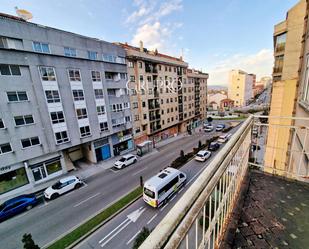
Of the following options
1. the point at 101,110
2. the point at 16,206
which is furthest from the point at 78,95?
the point at 16,206

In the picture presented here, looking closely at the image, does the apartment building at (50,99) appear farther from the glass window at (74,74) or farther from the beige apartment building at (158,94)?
the beige apartment building at (158,94)

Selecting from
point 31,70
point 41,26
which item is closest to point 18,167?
point 31,70

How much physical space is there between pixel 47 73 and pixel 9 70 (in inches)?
105

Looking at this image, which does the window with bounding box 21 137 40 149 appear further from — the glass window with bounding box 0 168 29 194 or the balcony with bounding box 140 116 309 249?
the balcony with bounding box 140 116 309 249

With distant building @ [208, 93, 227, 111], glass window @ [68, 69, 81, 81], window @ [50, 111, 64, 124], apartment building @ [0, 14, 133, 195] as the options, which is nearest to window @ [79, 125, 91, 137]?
apartment building @ [0, 14, 133, 195]

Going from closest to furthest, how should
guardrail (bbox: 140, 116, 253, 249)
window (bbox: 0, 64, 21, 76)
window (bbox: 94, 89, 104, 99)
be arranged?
guardrail (bbox: 140, 116, 253, 249) < window (bbox: 0, 64, 21, 76) < window (bbox: 94, 89, 104, 99)

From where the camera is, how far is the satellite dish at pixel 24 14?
1369 cm

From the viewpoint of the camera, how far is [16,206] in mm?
11453

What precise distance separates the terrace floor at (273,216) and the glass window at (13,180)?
18020 millimetres

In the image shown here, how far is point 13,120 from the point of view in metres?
12.9

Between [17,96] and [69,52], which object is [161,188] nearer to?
[17,96]

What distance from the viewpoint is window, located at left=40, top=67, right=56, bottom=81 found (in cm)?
1419

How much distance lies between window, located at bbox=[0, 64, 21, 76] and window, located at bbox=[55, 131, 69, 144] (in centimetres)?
621

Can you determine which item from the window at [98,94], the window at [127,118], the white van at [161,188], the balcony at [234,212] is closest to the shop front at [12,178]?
the window at [98,94]
